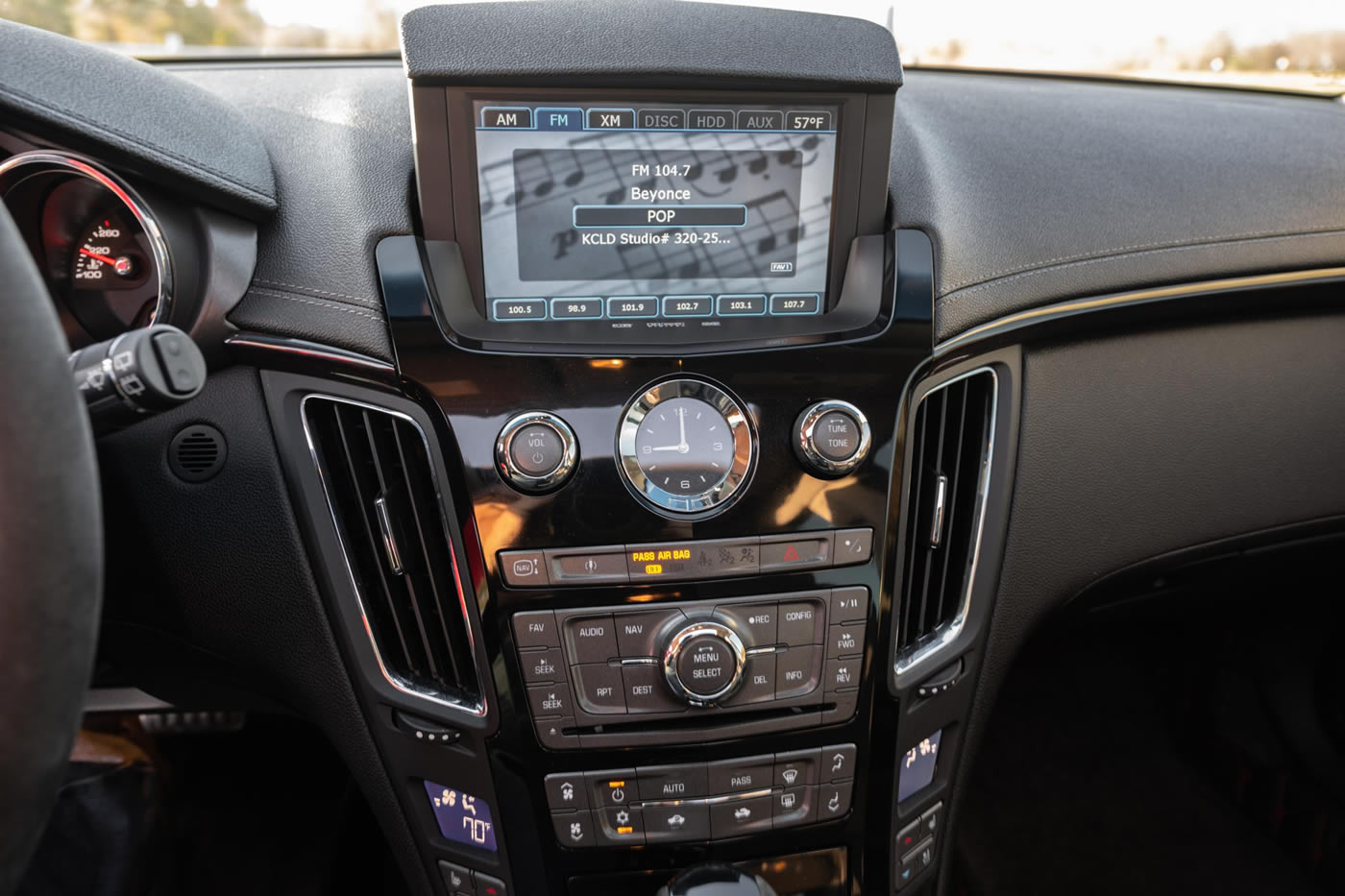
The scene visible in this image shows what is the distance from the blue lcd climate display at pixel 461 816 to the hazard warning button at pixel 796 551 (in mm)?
480

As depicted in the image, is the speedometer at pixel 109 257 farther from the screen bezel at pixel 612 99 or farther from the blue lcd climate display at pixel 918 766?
the blue lcd climate display at pixel 918 766

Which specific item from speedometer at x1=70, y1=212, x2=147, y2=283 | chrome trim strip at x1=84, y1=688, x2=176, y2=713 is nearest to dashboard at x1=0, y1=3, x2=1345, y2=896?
speedometer at x1=70, y1=212, x2=147, y2=283

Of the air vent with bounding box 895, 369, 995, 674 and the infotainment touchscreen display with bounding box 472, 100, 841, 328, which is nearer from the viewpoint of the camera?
the infotainment touchscreen display with bounding box 472, 100, 841, 328

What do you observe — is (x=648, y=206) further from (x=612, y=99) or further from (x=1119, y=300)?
(x=1119, y=300)

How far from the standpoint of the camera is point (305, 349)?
1074 mm

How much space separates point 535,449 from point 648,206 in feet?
1.00

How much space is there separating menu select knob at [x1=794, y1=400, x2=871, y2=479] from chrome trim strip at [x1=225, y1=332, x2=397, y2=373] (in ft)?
1.51

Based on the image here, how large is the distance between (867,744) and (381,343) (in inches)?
30.3

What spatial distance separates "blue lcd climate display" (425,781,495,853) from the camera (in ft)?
4.06

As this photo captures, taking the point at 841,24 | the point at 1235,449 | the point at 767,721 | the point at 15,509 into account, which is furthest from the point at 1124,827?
the point at 15,509

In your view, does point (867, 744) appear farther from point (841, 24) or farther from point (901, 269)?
point (841, 24)

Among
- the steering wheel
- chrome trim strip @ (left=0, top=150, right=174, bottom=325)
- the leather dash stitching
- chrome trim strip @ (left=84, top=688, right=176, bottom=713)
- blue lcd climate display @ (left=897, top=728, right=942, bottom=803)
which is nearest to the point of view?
the steering wheel

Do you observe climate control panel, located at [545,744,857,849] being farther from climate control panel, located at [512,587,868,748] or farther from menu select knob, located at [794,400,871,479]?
menu select knob, located at [794,400,871,479]

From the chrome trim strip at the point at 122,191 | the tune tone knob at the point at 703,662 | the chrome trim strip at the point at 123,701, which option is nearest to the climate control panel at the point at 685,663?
the tune tone knob at the point at 703,662
